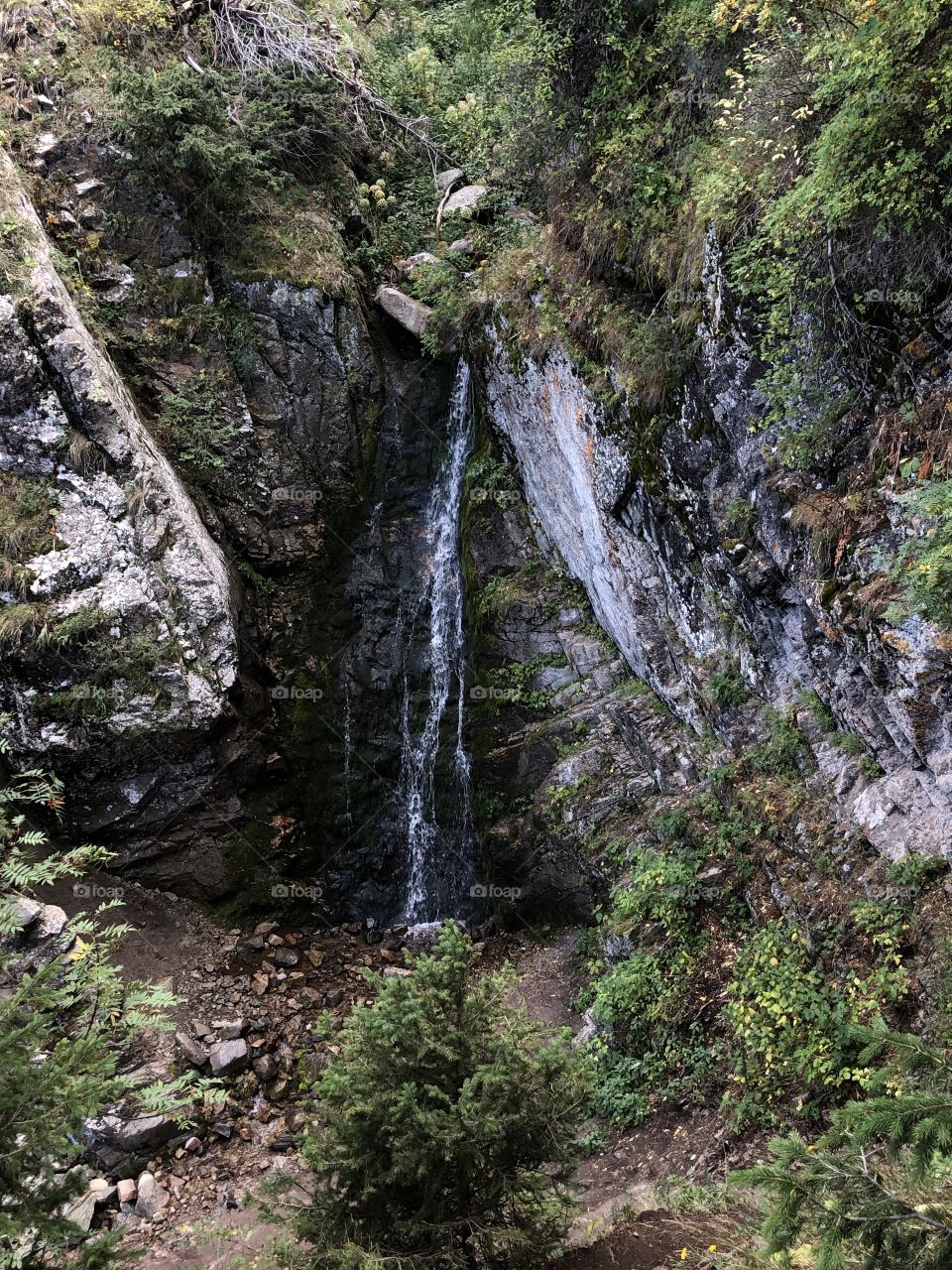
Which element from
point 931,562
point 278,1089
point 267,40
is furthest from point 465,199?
point 278,1089

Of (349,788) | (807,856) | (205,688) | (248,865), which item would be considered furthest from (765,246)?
(248,865)

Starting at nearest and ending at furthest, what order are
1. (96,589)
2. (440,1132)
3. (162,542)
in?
1. (440,1132)
2. (96,589)
3. (162,542)

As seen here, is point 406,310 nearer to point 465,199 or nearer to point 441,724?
point 465,199

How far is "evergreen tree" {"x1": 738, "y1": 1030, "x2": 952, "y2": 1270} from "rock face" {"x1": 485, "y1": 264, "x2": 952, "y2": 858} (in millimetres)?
2629

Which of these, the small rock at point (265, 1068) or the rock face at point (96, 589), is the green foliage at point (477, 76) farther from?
the small rock at point (265, 1068)

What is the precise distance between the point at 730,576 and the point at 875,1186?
4930 millimetres

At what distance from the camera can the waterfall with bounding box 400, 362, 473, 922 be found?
10195mm

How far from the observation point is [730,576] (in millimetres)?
6734

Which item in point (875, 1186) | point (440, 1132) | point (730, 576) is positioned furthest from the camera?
point (730, 576)

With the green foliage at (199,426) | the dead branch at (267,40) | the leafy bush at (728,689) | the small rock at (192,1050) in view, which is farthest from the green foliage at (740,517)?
the dead branch at (267,40)

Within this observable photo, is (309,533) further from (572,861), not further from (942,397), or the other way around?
(942,397)

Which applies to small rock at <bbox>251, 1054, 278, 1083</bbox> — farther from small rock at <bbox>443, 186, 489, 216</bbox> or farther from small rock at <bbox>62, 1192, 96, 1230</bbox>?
small rock at <bbox>443, 186, 489, 216</bbox>

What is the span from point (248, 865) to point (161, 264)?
8.27m

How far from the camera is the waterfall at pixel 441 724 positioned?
10195mm
